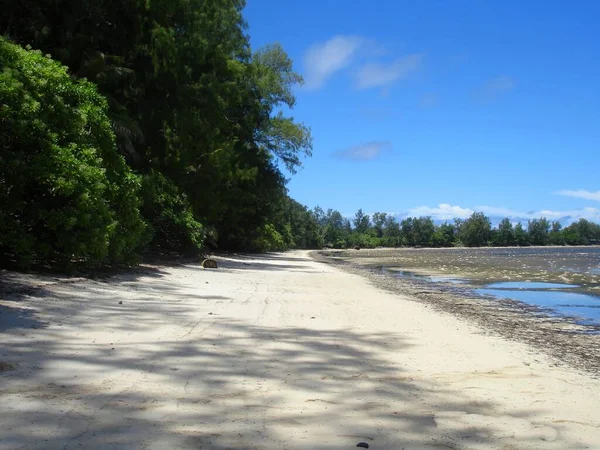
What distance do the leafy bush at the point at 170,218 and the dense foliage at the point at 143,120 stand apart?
0.22 ft

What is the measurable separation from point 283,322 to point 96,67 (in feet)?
38.7

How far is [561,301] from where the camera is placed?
50.5ft

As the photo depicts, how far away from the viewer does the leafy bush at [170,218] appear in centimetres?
1927

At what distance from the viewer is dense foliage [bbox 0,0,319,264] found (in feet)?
32.8

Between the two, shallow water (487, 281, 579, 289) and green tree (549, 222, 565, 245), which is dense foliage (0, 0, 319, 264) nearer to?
shallow water (487, 281, 579, 289)

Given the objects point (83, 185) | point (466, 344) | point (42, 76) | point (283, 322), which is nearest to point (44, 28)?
point (42, 76)

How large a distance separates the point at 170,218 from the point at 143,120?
439 cm

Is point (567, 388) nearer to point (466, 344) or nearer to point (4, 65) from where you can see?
point (466, 344)

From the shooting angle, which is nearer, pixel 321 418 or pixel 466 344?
pixel 321 418

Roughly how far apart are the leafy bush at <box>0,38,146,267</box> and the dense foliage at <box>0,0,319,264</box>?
3 cm

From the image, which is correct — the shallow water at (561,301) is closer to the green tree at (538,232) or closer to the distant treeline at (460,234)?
the distant treeline at (460,234)

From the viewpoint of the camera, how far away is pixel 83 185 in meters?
10.0

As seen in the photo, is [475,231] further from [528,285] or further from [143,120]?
[143,120]

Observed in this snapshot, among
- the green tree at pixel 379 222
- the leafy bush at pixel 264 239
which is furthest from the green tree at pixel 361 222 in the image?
the leafy bush at pixel 264 239
